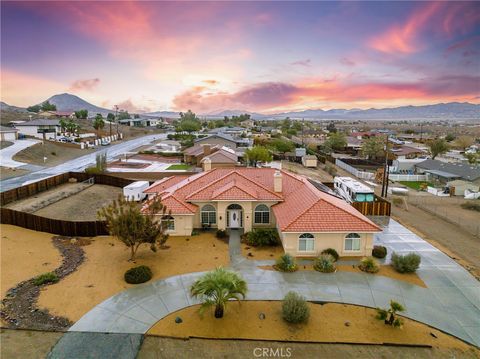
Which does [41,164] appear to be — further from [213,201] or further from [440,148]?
[440,148]

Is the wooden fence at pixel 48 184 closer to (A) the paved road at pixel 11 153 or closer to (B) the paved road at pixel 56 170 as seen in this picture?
(B) the paved road at pixel 56 170

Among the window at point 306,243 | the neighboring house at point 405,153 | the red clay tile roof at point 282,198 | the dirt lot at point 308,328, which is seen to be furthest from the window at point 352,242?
the neighboring house at point 405,153

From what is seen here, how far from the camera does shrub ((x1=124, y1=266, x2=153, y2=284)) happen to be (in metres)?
18.7

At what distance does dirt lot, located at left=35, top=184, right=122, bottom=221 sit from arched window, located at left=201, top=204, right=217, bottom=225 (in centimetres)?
1152

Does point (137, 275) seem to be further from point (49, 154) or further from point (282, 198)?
point (49, 154)

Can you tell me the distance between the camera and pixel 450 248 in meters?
25.0

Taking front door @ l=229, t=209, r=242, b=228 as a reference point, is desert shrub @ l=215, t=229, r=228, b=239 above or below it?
below

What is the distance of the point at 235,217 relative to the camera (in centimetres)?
2733

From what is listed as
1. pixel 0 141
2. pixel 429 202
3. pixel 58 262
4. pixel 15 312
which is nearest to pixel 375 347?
pixel 15 312

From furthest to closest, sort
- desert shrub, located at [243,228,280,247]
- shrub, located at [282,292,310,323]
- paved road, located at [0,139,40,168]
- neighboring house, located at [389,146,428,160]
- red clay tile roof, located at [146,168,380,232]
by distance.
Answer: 1. neighboring house, located at [389,146,428,160]
2. paved road, located at [0,139,40,168]
3. desert shrub, located at [243,228,280,247]
4. red clay tile roof, located at [146,168,380,232]
5. shrub, located at [282,292,310,323]

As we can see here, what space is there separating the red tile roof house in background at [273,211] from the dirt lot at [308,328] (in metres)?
6.36

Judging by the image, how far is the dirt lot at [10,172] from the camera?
47.0 meters

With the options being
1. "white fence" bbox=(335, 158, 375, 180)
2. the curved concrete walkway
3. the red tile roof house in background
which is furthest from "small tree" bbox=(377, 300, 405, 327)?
"white fence" bbox=(335, 158, 375, 180)

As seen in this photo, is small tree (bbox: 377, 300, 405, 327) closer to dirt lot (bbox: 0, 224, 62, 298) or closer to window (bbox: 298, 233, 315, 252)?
window (bbox: 298, 233, 315, 252)
